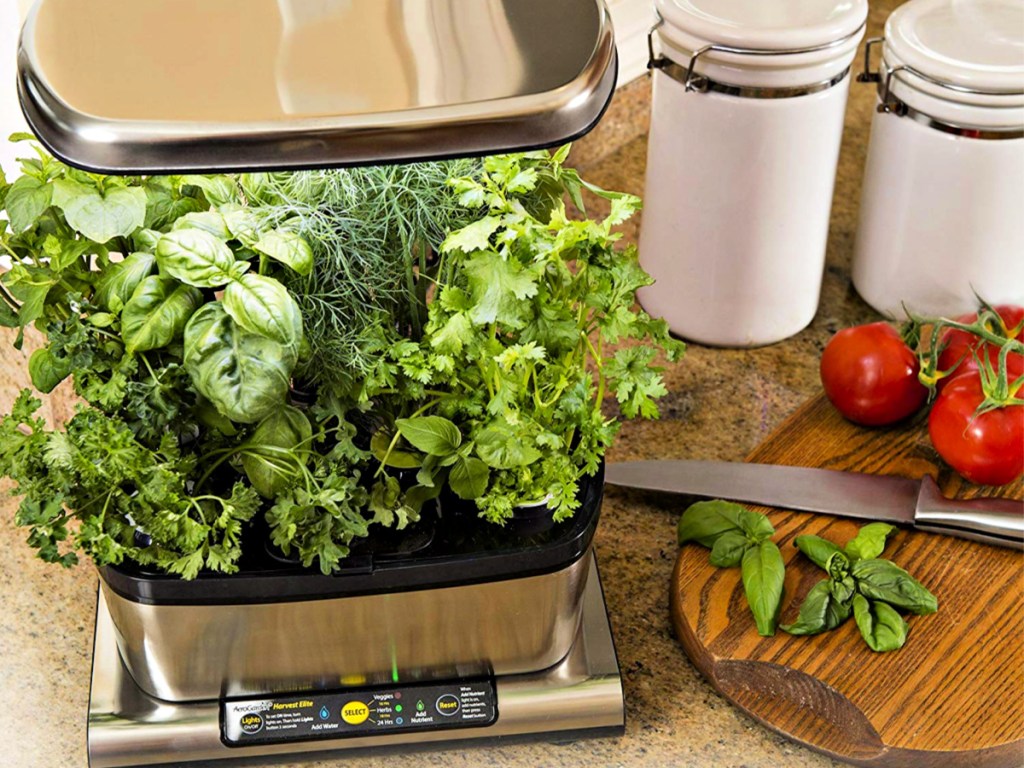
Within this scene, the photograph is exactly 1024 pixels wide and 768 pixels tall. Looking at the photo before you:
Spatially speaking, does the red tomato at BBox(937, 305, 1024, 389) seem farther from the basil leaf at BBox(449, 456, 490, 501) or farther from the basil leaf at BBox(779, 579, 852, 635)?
the basil leaf at BBox(449, 456, 490, 501)

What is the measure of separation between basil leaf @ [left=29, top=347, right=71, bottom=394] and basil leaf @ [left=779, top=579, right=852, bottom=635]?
464 millimetres

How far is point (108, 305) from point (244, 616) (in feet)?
0.62

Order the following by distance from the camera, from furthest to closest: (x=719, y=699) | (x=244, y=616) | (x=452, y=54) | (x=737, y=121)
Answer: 1. (x=737, y=121)
2. (x=719, y=699)
3. (x=244, y=616)
4. (x=452, y=54)

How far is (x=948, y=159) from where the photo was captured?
3.17ft

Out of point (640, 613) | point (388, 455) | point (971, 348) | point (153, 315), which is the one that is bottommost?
point (640, 613)

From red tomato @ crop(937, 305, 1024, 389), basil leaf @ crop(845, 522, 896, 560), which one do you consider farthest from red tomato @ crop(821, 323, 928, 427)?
basil leaf @ crop(845, 522, 896, 560)

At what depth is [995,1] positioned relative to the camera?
100cm

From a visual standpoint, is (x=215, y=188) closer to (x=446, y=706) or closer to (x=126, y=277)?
(x=126, y=277)

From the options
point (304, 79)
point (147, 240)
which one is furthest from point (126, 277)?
point (304, 79)

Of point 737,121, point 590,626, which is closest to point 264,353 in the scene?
point 590,626

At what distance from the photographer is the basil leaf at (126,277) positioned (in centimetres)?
62

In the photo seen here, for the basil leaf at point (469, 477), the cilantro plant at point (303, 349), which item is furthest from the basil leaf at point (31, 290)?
the basil leaf at point (469, 477)

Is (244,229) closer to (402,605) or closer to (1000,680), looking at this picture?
(402,605)

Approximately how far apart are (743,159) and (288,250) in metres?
0.47
